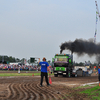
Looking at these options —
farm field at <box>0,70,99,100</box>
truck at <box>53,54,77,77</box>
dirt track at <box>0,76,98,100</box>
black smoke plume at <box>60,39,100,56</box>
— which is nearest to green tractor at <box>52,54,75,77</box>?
truck at <box>53,54,77,77</box>

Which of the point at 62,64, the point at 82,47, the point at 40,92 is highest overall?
the point at 82,47

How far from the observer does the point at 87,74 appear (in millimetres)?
35500

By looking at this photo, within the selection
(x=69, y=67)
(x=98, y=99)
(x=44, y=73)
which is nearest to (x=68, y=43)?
(x=69, y=67)

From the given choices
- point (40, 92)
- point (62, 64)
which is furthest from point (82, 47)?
point (40, 92)

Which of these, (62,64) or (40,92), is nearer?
(40,92)

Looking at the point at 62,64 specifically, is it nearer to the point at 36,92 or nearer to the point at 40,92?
the point at 40,92

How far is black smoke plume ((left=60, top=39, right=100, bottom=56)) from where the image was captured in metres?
37.1

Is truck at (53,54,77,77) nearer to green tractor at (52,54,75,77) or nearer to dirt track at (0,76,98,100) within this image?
green tractor at (52,54,75,77)

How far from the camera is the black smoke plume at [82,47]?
37062mm

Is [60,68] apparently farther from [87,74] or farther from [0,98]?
[0,98]

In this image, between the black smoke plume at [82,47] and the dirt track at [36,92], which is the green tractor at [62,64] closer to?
the black smoke plume at [82,47]

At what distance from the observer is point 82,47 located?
37.6 metres

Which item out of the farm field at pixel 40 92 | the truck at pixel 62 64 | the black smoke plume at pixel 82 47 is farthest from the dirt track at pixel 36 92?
the black smoke plume at pixel 82 47

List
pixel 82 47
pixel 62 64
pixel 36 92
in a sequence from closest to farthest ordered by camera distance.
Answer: pixel 36 92 < pixel 62 64 < pixel 82 47
